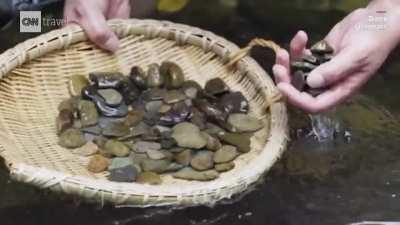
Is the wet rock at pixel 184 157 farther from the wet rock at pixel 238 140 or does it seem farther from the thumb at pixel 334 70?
the thumb at pixel 334 70

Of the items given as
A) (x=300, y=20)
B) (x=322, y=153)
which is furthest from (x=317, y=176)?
(x=300, y=20)

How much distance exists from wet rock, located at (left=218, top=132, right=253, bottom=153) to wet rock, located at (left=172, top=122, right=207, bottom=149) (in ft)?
0.11

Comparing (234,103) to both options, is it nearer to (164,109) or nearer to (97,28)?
(164,109)

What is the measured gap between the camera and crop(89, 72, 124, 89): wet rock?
1109 millimetres

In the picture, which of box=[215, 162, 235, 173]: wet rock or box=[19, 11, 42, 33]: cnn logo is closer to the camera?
box=[215, 162, 235, 173]: wet rock

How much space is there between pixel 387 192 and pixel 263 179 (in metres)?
0.16

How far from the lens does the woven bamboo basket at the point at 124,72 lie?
2.90 feet

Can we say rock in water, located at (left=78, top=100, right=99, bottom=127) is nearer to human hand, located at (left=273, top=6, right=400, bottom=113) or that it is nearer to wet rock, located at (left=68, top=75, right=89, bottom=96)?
wet rock, located at (left=68, top=75, right=89, bottom=96)

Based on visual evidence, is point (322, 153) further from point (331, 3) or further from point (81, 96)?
point (331, 3)

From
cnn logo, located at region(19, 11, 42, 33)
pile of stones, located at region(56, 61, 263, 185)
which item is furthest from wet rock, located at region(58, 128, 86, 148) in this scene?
cnn logo, located at region(19, 11, 42, 33)

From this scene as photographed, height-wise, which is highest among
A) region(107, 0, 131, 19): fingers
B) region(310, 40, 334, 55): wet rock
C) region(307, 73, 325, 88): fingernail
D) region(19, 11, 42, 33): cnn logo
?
region(310, 40, 334, 55): wet rock

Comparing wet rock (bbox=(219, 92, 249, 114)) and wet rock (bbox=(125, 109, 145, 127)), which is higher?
wet rock (bbox=(219, 92, 249, 114))

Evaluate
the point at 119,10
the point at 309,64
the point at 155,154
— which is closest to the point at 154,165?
the point at 155,154

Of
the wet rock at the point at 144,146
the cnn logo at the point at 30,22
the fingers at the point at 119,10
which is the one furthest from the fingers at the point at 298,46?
the cnn logo at the point at 30,22
